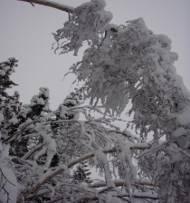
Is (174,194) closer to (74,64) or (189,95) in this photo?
(189,95)

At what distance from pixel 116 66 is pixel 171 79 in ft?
2.43

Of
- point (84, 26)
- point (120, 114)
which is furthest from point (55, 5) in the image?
point (120, 114)

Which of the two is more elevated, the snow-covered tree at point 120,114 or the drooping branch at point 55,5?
the drooping branch at point 55,5

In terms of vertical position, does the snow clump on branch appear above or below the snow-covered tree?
above

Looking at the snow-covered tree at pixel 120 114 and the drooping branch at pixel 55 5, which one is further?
the drooping branch at pixel 55 5

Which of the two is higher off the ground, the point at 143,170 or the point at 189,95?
the point at 189,95

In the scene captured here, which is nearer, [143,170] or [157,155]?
[157,155]

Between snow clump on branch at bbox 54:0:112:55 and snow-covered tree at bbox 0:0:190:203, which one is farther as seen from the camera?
snow clump on branch at bbox 54:0:112:55

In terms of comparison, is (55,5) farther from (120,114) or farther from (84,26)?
(120,114)

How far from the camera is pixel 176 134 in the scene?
2.72 meters

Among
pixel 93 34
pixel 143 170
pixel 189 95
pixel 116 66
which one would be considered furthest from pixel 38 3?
pixel 143 170

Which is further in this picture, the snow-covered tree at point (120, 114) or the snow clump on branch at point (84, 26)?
the snow clump on branch at point (84, 26)

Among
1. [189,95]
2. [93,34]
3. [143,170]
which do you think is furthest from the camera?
[93,34]

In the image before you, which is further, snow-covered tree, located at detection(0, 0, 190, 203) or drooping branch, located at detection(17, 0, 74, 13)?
drooping branch, located at detection(17, 0, 74, 13)
